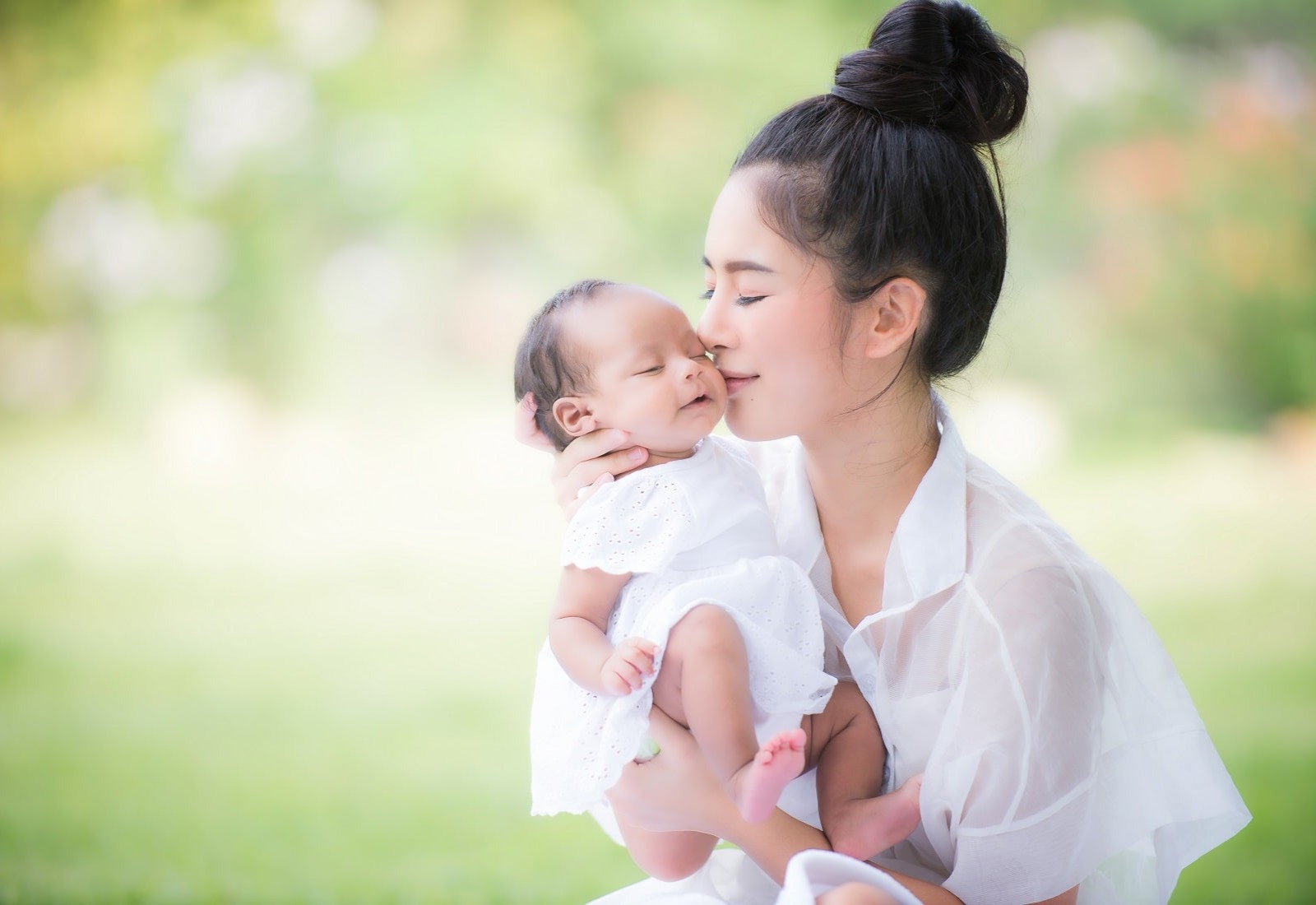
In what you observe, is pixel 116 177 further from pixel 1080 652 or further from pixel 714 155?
pixel 1080 652

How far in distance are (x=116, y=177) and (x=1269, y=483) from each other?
4812 millimetres

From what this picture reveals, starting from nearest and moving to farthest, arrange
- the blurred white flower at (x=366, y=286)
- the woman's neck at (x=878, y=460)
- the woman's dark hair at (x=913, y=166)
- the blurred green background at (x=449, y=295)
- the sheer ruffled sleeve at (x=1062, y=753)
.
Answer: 1. the sheer ruffled sleeve at (x=1062, y=753)
2. the woman's dark hair at (x=913, y=166)
3. the woman's neck at (x=878, y=460)
4. the blurred green background at (x=449, y=295)
5. the blurred white flower at (x=366, y=286)

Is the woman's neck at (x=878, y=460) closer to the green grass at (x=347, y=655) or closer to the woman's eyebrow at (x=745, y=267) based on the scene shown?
the woman's eyebrow at (x=745, y=267)

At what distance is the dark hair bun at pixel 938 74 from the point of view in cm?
154

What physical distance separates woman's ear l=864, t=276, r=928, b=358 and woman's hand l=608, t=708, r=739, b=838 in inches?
21.2

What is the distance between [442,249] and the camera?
4.80m

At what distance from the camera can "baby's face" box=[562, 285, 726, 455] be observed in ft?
4.95

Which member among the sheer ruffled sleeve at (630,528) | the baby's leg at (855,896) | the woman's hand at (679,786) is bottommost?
the baby's leg at (855,896)

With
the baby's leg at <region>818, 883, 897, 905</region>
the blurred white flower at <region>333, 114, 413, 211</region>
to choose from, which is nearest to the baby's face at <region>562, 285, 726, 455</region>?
the baby's leg at <region>818, 883, 897, 905</region>

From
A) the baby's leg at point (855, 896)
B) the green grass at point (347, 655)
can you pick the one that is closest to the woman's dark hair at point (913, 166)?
the baby's leg at point (855, 896)

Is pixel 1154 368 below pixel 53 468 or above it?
below

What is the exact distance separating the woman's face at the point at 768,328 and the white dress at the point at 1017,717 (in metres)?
0.19

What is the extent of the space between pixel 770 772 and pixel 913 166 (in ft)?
2.50

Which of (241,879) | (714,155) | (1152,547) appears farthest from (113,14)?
(1152,547)
